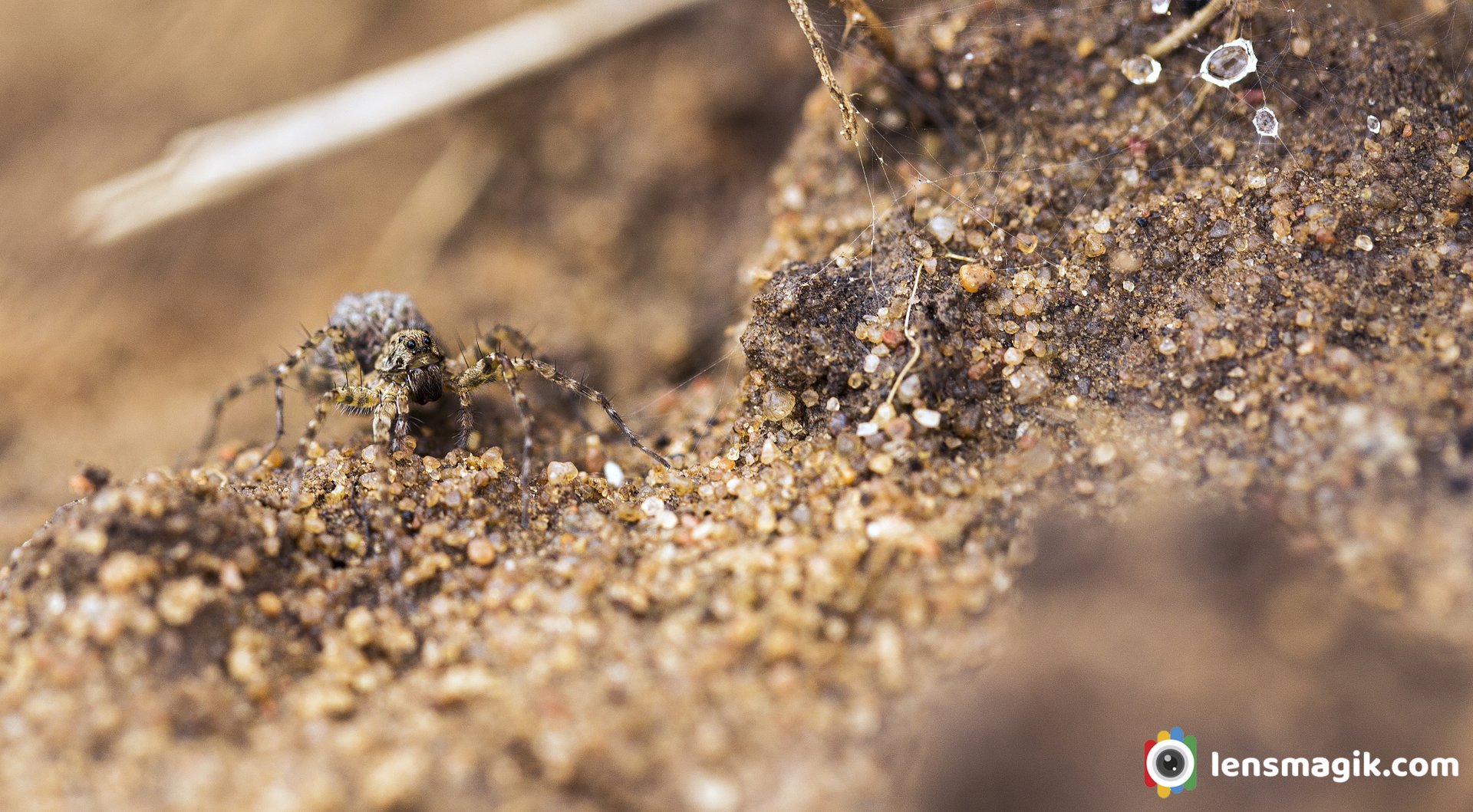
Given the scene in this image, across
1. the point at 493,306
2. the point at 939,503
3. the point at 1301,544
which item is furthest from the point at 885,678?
the point at 493,306

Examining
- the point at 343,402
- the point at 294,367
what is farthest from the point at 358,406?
the point at 294,367

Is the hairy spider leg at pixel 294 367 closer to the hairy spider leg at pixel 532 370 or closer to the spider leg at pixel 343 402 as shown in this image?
the spider leg at pixel 343 402

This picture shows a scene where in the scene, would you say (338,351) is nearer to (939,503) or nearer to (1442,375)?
(939,503)

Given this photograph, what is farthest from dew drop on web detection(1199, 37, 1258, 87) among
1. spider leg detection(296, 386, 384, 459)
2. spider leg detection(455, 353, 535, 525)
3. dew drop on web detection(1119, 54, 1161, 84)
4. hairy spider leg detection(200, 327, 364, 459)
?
hairy spider leg detection(200, 327, 364, 459)

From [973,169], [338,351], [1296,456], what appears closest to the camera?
[1296,456]

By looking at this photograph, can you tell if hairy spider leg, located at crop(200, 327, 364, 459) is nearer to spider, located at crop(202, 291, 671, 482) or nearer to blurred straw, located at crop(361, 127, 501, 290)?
spider, located at crop(202, 291, 671, 482)

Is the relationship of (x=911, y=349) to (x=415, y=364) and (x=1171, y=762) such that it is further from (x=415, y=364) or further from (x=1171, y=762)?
(x=415, y=364)

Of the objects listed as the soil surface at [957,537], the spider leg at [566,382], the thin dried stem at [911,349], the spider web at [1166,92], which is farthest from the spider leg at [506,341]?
the thin dried stem at [911,349]
